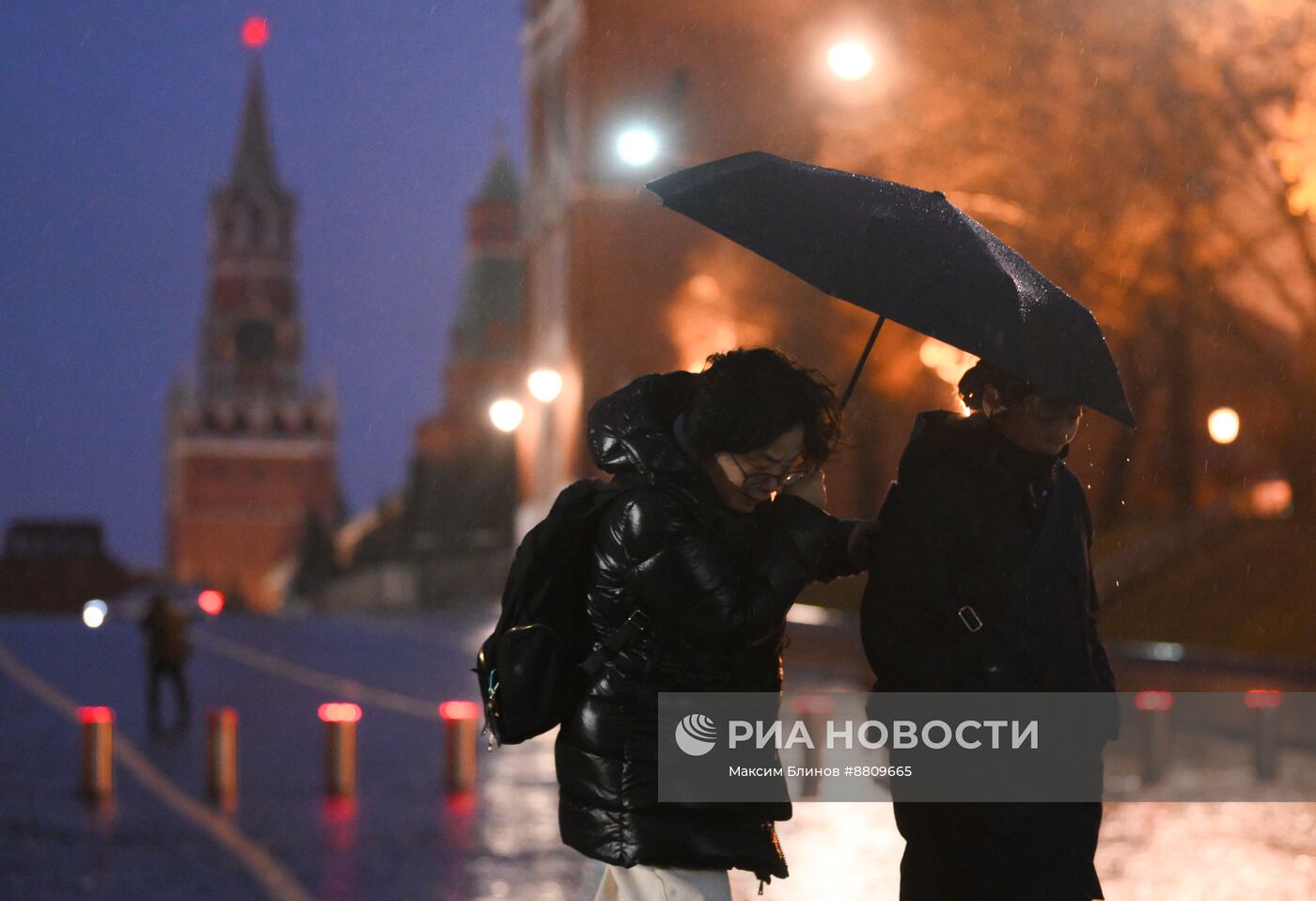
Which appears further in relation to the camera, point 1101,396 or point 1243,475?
point 1243,475

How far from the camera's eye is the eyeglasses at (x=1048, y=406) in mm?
4965

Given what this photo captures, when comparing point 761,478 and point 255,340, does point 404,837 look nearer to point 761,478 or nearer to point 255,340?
point 761,478

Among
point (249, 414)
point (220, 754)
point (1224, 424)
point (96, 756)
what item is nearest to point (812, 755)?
point (220, 754)

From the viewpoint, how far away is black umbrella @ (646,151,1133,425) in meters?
4.93

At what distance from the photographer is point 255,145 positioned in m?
179

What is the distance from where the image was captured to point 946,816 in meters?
4.86

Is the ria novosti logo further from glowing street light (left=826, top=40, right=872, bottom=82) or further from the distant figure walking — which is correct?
glowing street light (left=826, top=40, right=872, bottom=82)

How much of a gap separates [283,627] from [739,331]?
17.7 m

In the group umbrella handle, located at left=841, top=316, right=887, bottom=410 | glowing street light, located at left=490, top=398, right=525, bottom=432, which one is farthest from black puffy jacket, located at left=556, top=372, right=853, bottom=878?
glowing street light, located at left=490, top=398, right=525, bottom=432

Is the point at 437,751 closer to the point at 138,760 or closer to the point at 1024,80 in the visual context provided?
the point at 138,760

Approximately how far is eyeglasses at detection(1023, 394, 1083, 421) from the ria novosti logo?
107cm

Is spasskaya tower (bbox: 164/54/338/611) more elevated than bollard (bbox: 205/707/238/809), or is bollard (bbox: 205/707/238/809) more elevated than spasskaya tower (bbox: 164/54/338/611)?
spasskaya tower (bbox: 164/54/338/611)

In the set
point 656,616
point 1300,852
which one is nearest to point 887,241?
point 656,616

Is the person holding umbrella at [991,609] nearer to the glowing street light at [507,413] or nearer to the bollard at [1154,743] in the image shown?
the bollard at [1154,743]
